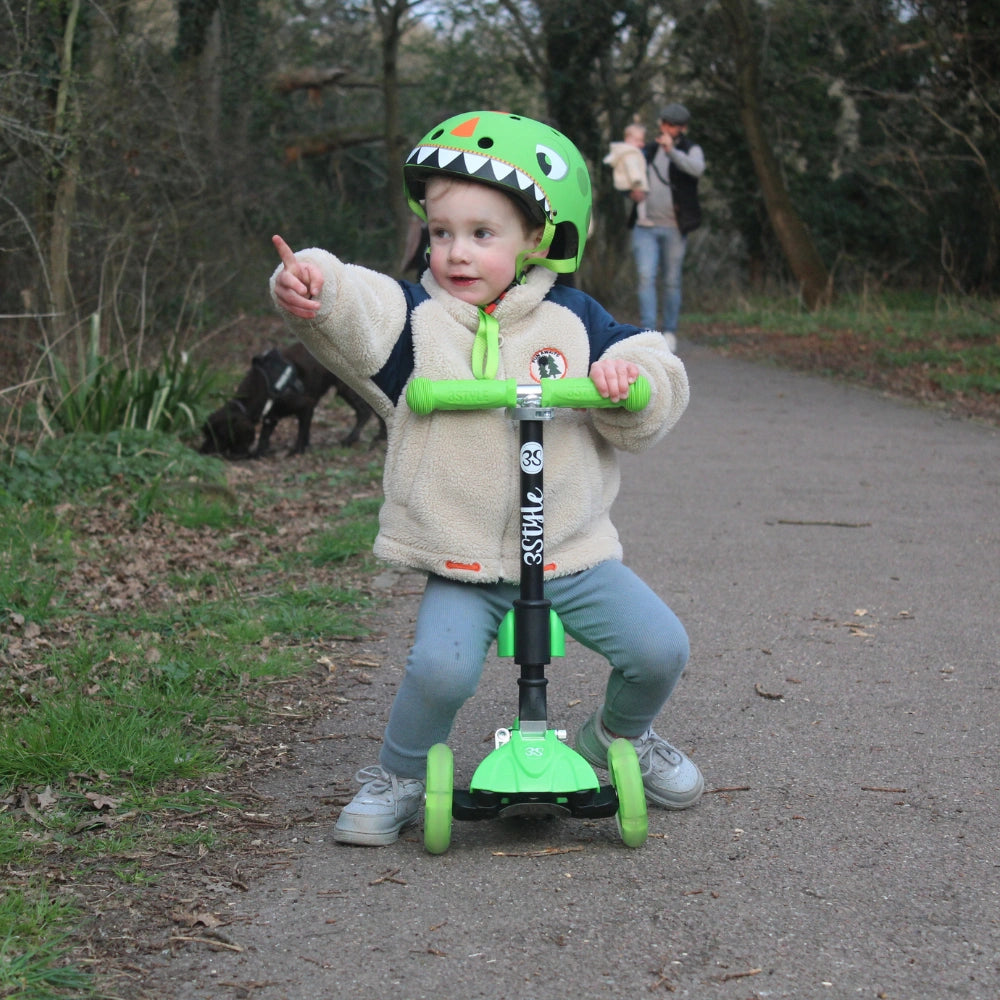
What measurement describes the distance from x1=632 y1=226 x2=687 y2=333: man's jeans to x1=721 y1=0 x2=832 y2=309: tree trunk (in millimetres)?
Result: 6073

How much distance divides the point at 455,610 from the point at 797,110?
21.1 meters

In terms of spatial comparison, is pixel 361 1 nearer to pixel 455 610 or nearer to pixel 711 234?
pixel 711 234

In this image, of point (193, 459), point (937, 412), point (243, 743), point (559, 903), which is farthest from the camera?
point (937, 412)

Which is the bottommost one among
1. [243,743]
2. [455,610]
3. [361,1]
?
[243,743]

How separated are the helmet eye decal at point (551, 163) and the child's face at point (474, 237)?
0.11 m

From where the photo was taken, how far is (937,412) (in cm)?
1118

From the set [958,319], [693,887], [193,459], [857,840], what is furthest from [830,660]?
[958,319]

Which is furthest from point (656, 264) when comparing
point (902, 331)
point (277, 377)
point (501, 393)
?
point (501, 393)

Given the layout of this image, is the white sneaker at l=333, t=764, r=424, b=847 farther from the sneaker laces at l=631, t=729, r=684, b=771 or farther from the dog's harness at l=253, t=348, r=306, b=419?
the dog's harness at l=253, t=348, r=306, b=419

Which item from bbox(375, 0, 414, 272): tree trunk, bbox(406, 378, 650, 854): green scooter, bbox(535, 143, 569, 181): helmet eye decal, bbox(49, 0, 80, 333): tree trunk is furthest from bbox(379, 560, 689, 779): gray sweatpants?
bbox(375, 0, 414, 272): tree trunk

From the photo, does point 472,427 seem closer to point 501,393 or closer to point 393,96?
point 501,393

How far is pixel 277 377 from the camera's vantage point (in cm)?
976

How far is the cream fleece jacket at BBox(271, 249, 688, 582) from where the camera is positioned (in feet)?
10.8

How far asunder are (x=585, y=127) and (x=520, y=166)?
69.1ft
